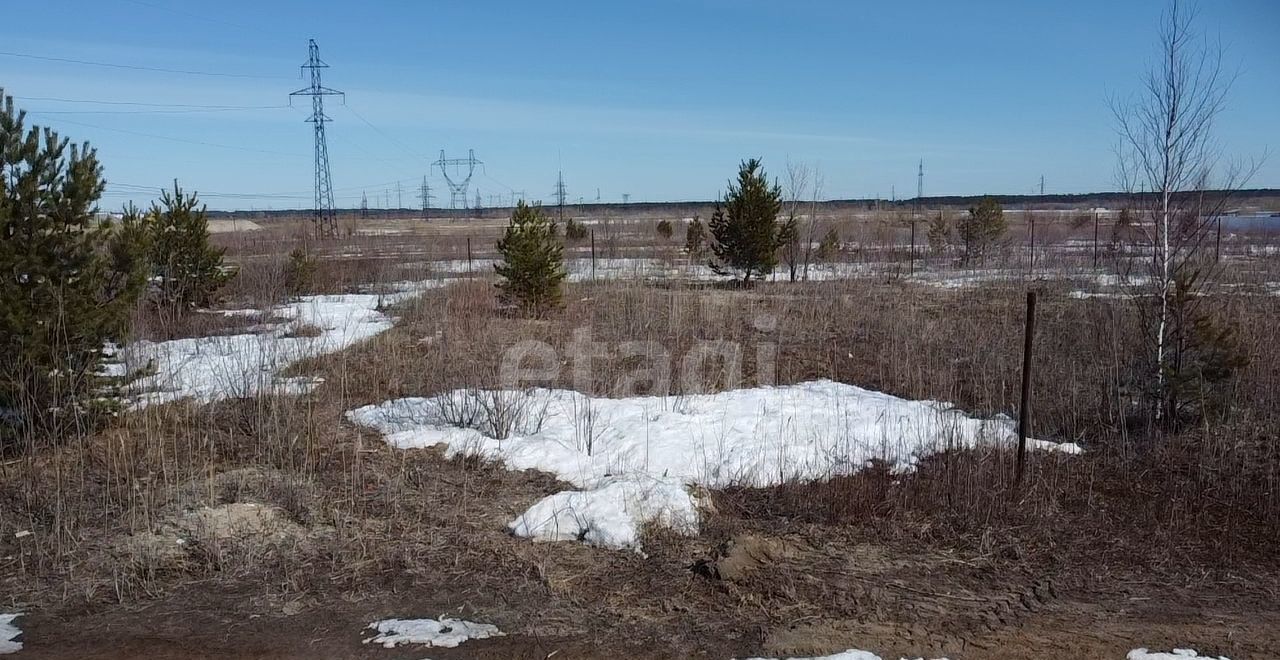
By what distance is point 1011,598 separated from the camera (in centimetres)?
387

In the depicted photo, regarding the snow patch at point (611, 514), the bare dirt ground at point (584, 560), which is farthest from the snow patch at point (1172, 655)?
the snow patch at point (611, 514)

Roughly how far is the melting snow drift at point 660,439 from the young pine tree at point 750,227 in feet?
29.5

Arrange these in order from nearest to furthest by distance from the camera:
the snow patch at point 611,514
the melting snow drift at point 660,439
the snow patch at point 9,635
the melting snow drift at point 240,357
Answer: the snow patch at point 9,635
the snow patch at point 611,514
the melting snow drift at point 660,439
the melting snow drift at point 240,357

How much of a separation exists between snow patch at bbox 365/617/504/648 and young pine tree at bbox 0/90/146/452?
3.48 m

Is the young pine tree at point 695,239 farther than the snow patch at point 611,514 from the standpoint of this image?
Yes

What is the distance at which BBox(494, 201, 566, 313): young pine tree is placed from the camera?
12820 mm

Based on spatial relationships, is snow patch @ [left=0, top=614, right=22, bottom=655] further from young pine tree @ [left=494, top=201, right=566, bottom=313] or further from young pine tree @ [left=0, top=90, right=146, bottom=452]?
young pine tree @ [left=494, top=201, right=566, bottom=313]

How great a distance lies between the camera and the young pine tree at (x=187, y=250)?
1211 cm

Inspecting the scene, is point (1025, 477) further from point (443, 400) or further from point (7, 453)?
point (7, 453)

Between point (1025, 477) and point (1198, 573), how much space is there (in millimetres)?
1394

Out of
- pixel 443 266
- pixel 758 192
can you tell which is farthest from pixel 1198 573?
pixel 443 266

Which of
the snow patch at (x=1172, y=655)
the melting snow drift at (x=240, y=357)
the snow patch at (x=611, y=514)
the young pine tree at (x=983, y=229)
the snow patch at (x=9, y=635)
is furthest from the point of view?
the young pine tree at (x=983, y=229)

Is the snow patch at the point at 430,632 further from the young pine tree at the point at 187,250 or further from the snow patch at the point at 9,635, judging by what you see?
the young pine tree at the point at 187,250

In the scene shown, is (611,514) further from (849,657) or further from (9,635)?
(9,635)
